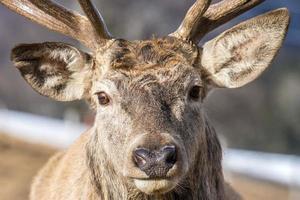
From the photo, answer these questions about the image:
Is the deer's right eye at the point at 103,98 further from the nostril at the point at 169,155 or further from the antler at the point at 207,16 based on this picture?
the nostril at the point at 169,155

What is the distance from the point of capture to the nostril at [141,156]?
725 centimetres

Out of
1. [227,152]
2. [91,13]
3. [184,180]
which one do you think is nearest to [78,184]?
[184,180]

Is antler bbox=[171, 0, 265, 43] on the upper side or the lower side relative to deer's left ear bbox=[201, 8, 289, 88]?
upper

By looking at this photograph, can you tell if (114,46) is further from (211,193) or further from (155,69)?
(211,193)

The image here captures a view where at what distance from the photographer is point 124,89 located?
799 cm

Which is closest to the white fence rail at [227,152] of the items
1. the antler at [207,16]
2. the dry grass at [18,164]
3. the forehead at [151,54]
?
the dry grass at [18,164]

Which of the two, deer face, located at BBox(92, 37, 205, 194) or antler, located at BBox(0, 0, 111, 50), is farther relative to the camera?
antler, located at BBox(0, 0, 111, 50)

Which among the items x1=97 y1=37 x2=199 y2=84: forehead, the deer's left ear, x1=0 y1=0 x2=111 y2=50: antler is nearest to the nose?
x1=97 y1=37 x2=199 y2=84: forehead

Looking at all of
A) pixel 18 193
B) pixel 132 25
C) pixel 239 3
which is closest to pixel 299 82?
pixel 132 25

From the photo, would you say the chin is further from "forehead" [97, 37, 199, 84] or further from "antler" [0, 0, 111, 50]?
"antler" [0, 0, 111, 50]

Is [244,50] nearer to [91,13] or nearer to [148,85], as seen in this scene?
[148,85]

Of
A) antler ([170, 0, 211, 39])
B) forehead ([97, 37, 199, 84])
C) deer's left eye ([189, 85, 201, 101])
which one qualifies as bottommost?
deer's left eye ([189, 85, 201, 101])

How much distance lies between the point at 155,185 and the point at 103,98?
1.17 meters

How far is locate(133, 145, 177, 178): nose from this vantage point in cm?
723
